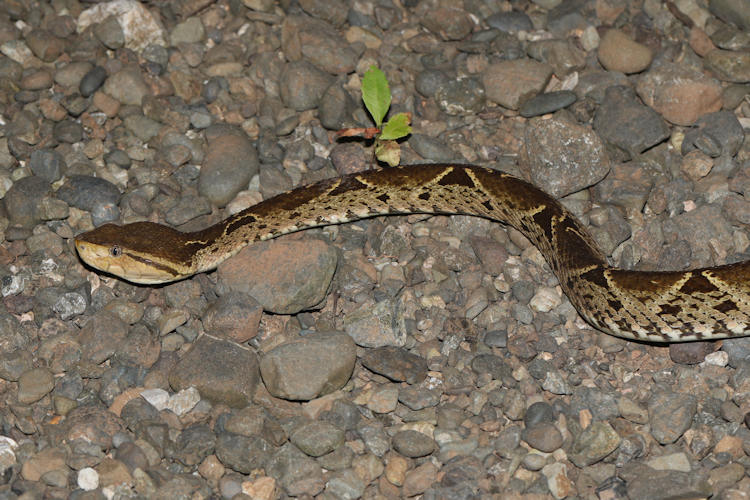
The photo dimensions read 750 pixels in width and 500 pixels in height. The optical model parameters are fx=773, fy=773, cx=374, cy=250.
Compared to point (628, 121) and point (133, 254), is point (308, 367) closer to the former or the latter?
point (133, 254)

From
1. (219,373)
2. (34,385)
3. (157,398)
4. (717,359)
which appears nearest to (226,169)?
(219,373)

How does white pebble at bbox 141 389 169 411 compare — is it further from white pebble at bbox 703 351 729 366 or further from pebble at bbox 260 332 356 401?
white pebble at bbox 703 351 729 366

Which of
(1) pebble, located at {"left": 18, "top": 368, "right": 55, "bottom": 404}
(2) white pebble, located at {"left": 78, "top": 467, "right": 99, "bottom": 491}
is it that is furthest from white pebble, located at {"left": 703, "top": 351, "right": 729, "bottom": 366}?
(1) pebble, located at {"left": 18, "top": 368, "right": 55, "bottom": 404}

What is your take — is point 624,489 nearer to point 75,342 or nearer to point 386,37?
point 75,342

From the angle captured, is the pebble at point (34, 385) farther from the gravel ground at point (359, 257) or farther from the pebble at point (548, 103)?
the pebble at point (548, 103)

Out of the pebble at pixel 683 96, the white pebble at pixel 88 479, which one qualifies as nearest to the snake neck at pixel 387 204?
the pebble at pixel 683 96
